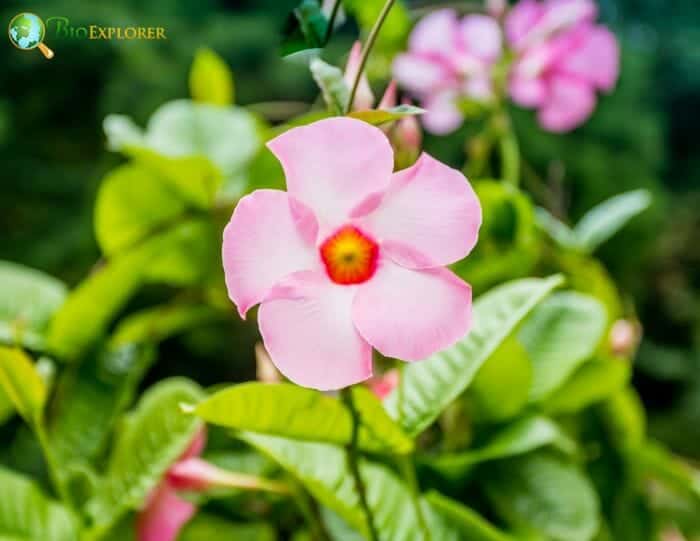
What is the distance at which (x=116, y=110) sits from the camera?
2.06 metres

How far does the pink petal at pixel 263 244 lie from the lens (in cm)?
22

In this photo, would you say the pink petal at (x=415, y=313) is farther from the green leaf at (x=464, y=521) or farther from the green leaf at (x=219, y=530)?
the green leaf at (x=219, y=530)

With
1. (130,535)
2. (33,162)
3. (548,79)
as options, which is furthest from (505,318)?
(33,162)

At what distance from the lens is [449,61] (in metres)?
0.62

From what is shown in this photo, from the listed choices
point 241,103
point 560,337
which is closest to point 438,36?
point 560,337

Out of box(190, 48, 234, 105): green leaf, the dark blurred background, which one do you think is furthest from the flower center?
the dark blurred background

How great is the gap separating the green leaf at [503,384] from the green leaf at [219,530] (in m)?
0.13

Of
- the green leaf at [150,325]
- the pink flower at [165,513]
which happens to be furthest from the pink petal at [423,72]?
the pink flower at [165,513]

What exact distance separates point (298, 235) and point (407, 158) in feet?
0.52

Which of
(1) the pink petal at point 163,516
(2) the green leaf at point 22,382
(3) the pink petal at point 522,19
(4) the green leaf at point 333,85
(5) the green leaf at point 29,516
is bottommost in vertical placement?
(1) the pink petal at point 163,516

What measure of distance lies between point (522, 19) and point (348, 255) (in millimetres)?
455

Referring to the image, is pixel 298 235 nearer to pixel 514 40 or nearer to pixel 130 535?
pixel 130 535

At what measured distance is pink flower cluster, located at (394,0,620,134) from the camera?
23.3 inches

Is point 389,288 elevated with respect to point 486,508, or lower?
elevated
